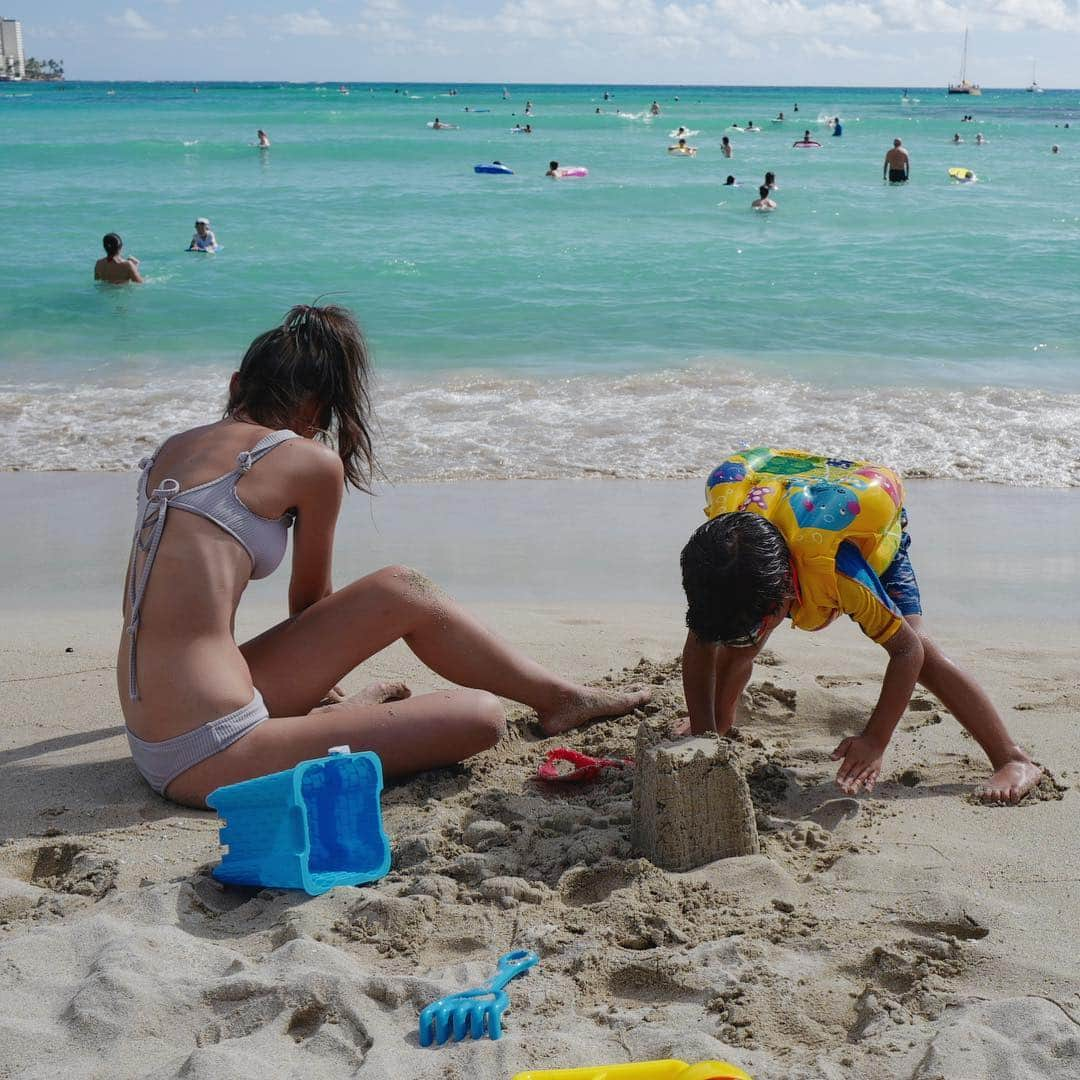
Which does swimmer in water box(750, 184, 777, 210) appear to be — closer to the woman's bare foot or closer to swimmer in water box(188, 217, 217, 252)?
swimmer in water box(188, 217, 217, 252)

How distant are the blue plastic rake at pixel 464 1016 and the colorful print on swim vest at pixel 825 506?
1.38 meters

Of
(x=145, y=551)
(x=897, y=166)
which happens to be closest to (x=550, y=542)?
(x=145, y=551)

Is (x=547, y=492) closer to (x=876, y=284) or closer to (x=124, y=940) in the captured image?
(x=124, y=940)

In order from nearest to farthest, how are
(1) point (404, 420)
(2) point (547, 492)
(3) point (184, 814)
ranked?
(3) point (184, 814) < (2) point (547, 492) < (1) point (404, 420)

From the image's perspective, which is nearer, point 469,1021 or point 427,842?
point 469,1021

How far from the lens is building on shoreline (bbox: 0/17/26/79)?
392ft

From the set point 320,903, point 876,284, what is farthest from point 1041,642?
point 876,284

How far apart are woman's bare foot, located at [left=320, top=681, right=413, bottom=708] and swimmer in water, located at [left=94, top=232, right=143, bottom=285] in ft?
36.2

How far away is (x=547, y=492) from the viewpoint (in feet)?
20.3

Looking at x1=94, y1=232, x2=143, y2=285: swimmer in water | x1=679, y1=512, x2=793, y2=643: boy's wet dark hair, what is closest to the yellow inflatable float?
x1=679, y1=512, x2=793, y2=643: boy's wet dark hair

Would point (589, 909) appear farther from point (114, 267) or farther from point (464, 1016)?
point (114, 267)

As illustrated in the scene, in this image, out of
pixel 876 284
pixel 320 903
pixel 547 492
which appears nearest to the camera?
pixel 320 903

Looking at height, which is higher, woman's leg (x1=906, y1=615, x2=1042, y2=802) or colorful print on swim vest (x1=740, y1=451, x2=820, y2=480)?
colorful print on swim vest (x1=740, y1=451, x2=820, y2=480)

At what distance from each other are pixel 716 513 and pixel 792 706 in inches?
32.6
